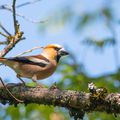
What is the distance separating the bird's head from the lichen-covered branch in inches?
88.6

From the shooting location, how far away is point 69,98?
4711mm

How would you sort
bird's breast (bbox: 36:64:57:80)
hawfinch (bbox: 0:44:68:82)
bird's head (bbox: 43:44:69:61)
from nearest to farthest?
hawfinch (bbox: 0:44:68:82) → bird's breast (bbox: 36:64:57:80) → bird's head (bbox: 43:44:69:61)

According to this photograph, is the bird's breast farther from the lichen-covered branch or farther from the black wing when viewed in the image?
the lichen-covered branch

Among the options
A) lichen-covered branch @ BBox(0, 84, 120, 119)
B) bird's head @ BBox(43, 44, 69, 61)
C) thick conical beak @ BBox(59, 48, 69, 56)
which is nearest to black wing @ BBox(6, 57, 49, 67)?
bird's head @ BBox(43, 44, 69, 61)

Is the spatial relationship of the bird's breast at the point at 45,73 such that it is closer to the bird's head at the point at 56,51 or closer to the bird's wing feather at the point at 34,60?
the bird's wing feather at the point at 34,60

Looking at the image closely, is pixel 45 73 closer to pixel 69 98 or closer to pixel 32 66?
pixel 32 66

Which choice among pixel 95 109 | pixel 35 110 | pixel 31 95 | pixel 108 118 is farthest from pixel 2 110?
pixel 95 109

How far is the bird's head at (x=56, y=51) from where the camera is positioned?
24.3 feet

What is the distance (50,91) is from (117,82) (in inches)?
122

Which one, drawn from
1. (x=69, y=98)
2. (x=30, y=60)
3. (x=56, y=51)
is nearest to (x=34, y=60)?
(x=30, y=60)

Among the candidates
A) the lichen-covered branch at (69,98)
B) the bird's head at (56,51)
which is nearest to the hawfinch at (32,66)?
the bird's head at (56,51)

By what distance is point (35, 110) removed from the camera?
7414 millimetres

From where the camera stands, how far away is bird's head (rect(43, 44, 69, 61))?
24.3 ft

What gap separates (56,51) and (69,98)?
2906mm
